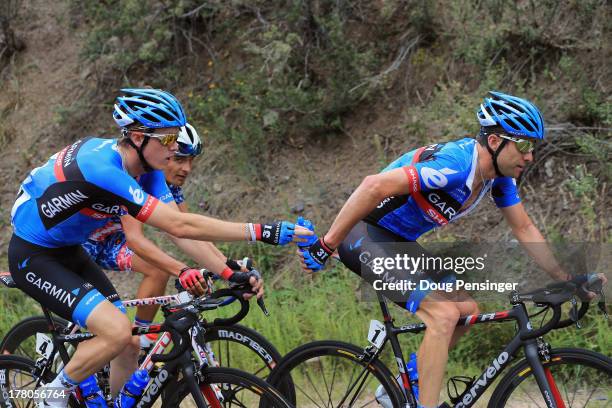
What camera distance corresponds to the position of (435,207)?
14.2 ft

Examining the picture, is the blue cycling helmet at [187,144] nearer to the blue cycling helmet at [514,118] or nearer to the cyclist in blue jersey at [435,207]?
the cyclist in blue jersey at [435,207]

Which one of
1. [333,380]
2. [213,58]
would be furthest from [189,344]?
[213,58]

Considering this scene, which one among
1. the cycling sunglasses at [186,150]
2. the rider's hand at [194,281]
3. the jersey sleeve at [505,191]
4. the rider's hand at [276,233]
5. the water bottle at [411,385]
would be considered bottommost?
the water bottle at [411,385]

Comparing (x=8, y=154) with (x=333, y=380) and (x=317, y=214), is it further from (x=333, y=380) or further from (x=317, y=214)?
(x=333, y=380)

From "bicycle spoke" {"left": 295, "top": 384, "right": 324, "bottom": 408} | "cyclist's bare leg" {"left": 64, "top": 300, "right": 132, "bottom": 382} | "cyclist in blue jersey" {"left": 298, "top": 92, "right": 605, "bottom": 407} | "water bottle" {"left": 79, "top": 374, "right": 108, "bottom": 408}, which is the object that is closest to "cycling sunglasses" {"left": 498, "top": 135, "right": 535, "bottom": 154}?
"cyclist in blue jersey" {"left": 298, "top": 92, "right": 605, "bottom": 407}

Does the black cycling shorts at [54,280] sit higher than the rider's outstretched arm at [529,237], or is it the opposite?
the rider's outstretched arm at [529,237]

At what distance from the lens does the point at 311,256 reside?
4074 millimetres

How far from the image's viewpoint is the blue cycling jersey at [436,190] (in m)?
4.12

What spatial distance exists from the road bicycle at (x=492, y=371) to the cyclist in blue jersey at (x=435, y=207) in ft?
0.61

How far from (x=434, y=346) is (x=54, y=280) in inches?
85.7

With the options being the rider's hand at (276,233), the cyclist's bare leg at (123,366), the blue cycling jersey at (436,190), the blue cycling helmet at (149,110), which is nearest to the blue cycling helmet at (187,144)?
the blue cycling helmet at (149,110)

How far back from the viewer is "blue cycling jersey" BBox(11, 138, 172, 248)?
4.10 metres

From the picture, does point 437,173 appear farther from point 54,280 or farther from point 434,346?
Answer: point 54,280

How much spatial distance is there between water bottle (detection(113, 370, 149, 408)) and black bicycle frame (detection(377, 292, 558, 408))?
1.41 meters
